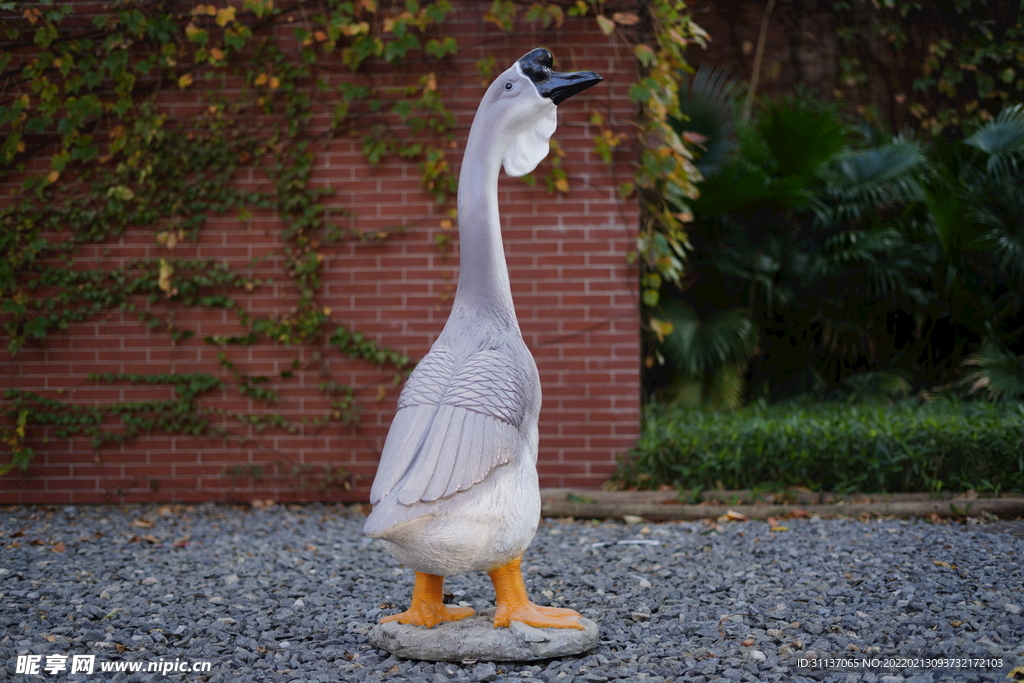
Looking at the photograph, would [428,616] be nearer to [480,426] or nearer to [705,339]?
[480,426]

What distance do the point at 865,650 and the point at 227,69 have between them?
4.93m

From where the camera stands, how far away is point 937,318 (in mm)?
6406

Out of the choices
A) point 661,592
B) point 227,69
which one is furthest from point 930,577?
point 227,69

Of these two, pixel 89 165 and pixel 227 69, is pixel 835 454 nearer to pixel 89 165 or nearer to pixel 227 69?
pixel 227 69

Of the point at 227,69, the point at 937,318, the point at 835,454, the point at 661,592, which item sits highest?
the point at 227,69

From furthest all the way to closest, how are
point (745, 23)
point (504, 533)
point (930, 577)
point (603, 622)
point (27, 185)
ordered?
point (745, 23) < point (27, 185) < point (930, 577) < point (603, 622) < point (504, 533)

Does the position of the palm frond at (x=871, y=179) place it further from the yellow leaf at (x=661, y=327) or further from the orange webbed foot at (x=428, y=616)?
the orange webbed foot at (x=428, y=616)

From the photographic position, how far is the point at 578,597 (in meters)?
3.44

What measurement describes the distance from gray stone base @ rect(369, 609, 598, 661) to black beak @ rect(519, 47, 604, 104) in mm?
1815

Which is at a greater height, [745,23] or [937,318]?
[745,23]

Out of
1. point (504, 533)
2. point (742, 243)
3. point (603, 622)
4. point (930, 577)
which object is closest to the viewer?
point (504, 533)

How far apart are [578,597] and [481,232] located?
1646mm

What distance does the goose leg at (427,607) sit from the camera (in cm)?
279

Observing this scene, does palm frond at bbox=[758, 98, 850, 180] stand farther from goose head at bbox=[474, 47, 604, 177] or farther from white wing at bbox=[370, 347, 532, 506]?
white wing at bbox=[370, 347, 532, 506]
